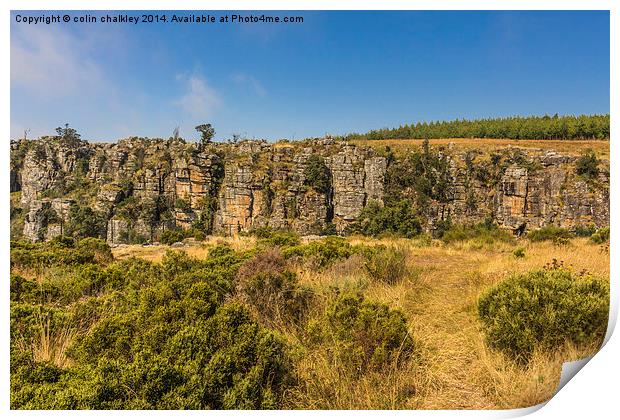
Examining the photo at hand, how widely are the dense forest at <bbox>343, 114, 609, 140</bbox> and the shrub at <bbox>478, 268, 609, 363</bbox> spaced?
42.9 m

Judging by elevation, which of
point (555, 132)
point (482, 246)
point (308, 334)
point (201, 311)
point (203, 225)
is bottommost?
point (203, 225)

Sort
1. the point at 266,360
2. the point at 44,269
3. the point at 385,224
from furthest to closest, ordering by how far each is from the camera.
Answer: the point at 385,224
the point at 44,269
the point at 266,360

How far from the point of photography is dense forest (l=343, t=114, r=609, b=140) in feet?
144

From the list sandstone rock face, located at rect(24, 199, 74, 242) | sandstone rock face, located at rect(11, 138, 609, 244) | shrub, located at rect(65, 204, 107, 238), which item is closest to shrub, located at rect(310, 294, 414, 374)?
sandstone rock face, located at rect(11, 138, 609, 244)

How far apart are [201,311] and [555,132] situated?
54.4 m

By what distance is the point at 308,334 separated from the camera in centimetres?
376

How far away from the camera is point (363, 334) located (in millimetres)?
3273

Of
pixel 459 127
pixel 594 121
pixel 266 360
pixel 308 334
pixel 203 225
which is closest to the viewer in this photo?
pixel 266 360

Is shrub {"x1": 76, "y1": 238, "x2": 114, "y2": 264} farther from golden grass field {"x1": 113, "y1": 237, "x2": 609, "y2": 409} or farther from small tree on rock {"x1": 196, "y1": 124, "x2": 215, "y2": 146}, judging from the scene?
small tree on rock {"x1": 196, "y1": 124, "x2": 215, "y2": 146}

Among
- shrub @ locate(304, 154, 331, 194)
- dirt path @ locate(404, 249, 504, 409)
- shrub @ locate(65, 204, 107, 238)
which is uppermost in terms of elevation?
shrub @ locate(304, 154, 331, 194)

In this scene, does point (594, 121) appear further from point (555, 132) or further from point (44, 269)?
point (44, 269)

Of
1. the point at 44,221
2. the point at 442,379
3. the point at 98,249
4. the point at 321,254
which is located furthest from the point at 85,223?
the point at 442,379

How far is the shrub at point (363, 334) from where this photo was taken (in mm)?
3105

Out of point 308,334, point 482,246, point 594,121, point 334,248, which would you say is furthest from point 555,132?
point 308,334
